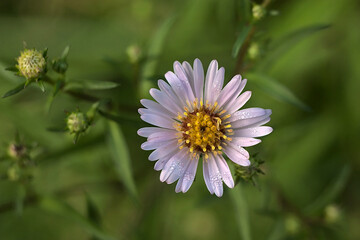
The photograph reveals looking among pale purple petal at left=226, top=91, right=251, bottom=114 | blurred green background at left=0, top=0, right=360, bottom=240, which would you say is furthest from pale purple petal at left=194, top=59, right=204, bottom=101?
blurred green background at left=0, top=0, right=360, bottom=240

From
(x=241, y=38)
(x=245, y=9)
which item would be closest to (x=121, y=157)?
(x=241, y=38)

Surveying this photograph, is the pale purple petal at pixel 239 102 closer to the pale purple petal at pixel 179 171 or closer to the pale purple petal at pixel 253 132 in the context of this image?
the pale purple petal at pixel 253 132

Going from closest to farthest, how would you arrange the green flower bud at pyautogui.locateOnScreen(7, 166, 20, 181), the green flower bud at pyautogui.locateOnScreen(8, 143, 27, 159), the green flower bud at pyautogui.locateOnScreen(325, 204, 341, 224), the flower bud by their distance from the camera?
the green flower bud at pyautogui.locateOnScreen(8, 143, 27, 159) < the green flower bud at pyautogui.locateOnScreen(7, 166, 20, 181) < the flower bud < the green flower bud at pyautogui.locateOnScreen(325, 204, 341, 224)

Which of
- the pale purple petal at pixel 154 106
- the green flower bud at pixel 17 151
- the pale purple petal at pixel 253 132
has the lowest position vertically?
the pale purple petal at pixel 253 132

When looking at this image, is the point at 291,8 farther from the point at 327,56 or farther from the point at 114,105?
the point at 114,105

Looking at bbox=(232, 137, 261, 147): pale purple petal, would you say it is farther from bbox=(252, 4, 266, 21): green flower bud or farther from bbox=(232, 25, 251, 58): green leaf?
bbox=(252, 4, 266, 21): green flower bud

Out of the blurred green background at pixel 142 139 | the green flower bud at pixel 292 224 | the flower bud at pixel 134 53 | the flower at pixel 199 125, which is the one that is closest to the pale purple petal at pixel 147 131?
the flower at pixel 199 125
